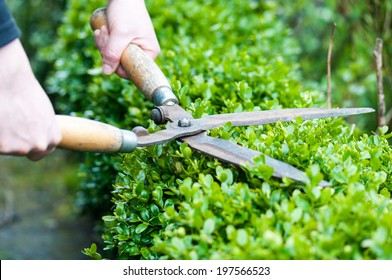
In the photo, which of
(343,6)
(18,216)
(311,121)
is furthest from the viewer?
(18,216)

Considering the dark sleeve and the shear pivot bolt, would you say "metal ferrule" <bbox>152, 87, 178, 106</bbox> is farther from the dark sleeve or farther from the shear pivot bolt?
the dark sleeve

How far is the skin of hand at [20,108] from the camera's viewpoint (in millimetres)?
1905

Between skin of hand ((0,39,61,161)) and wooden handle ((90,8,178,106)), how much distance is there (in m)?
0.80

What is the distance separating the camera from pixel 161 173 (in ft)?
8.03

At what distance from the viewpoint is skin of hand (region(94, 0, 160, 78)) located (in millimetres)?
2914

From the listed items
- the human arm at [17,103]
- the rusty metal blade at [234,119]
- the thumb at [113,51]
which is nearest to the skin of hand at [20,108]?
the human arm at [17,103]

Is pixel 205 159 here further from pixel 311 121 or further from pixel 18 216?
pixel 18 216

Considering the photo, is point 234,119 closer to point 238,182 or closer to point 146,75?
point 238,182

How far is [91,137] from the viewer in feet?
7.06

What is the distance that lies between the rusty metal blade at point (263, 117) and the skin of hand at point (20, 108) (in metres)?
0.70

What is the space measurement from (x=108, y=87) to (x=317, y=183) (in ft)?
6.66

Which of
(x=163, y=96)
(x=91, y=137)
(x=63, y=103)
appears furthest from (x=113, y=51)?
(x=63, y=103)

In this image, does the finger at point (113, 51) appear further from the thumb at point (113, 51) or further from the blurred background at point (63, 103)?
the blurred background at point (63, 103)
